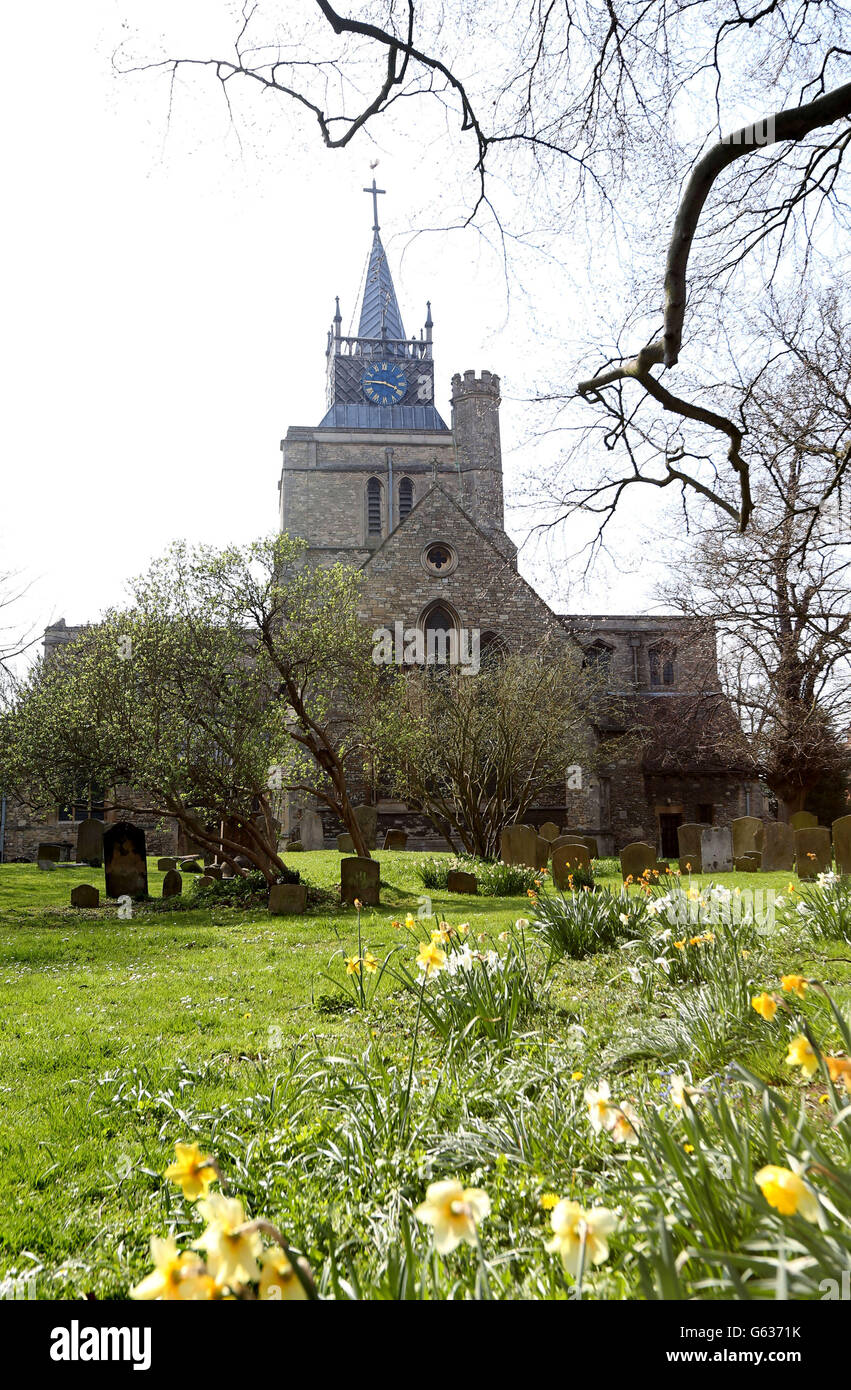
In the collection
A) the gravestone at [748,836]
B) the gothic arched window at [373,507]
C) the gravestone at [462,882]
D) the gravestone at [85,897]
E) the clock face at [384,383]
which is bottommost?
the gravestone at [85,897]

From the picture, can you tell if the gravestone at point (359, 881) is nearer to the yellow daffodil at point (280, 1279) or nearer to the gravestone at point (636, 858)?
the gravestone at point (636, 858)

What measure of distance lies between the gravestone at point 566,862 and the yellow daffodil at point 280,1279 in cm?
933

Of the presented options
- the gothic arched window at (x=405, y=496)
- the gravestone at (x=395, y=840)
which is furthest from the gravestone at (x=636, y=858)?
the gothic arched window at (x=405, y=496)

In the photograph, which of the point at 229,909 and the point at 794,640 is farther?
the point at 794,640

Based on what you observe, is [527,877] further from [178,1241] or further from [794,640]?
[178,1241]

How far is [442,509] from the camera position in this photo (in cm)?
2555

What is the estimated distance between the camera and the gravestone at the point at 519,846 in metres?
13.2

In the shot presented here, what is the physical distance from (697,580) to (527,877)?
950 cm

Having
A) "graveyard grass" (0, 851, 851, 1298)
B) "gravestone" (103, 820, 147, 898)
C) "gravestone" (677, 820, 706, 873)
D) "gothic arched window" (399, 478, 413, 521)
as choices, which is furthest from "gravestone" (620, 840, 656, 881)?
"gothic arched window" (399, 478, 413, 521)

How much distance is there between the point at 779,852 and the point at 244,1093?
12.3 meters

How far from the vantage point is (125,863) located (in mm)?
12539

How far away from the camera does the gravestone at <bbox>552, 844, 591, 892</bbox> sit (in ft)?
34.1

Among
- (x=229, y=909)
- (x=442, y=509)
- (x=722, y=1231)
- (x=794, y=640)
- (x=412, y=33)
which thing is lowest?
(x=229, y=909)
